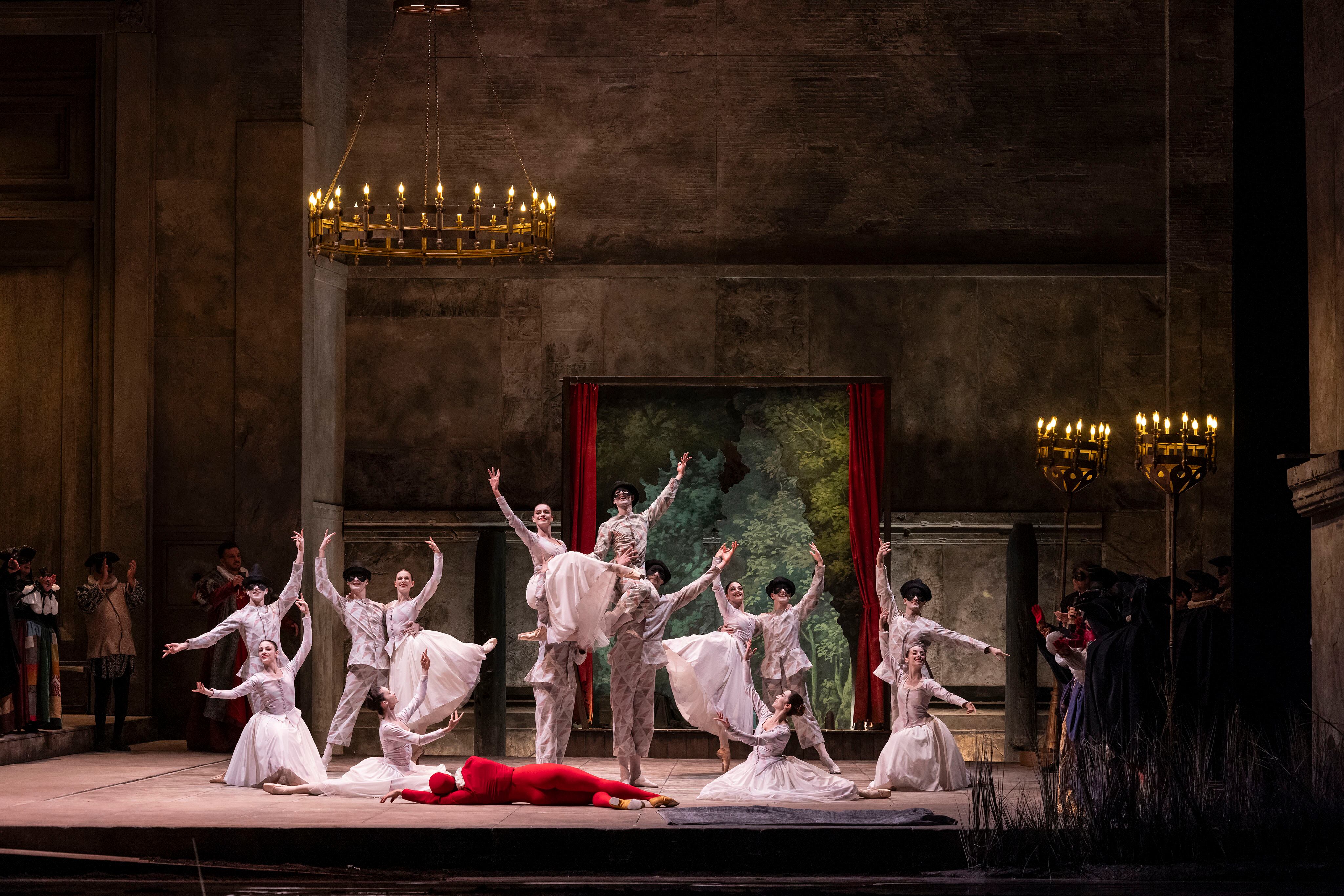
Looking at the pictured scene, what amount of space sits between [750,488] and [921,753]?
4.34 metres

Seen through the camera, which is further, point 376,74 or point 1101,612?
point 376,74

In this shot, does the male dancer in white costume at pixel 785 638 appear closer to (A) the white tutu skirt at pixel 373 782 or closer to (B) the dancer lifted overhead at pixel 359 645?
(B) the dancer lifted overhead at pixel 359 645

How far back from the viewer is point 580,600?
1303 centimetres

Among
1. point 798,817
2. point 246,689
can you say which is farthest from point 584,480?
point 798,817

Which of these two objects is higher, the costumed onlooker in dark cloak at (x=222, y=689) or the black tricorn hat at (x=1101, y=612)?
the black tricorn hat at (x=1101, y=612)

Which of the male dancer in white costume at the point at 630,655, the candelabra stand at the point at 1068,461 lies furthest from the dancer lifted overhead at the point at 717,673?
the candelabra stand at the point at 1068,461

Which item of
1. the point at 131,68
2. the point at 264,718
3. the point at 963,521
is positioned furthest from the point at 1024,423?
the point at 131,68

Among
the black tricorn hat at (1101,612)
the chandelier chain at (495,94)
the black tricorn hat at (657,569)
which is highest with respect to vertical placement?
the chandelier chain at (495,94)

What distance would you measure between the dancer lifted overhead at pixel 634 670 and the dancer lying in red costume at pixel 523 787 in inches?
36.4

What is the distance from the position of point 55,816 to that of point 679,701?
521 centimetres

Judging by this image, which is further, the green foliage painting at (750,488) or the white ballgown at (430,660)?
the green foliage painting at (750,488)

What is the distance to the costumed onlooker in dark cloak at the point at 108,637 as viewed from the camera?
15.2 meters

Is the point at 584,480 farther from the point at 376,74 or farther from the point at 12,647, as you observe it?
the point at 12,647

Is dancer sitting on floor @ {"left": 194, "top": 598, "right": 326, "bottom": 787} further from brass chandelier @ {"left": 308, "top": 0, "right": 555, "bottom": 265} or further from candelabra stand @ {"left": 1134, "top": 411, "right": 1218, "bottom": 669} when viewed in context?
candelabra stand @ {"left": 1134, "top": 411, "right": 1218, "bottom": 669}
